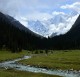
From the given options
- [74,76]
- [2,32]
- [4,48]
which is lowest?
[74,76]

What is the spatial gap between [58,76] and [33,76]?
6.04m

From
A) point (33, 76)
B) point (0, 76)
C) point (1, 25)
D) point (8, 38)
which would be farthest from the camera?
point (1, 25)

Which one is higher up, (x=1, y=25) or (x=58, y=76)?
(x=1, y=25)

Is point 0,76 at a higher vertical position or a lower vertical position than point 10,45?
lower

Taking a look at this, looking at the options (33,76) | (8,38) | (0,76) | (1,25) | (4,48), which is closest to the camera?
(0,76)

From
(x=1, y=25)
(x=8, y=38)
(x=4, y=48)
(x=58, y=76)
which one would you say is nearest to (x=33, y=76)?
(x=58, y=76)

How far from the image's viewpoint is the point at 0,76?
4609 centimetres

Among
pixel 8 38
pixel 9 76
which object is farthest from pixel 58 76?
pixel 8 38

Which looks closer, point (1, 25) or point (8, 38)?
point (8, 38)

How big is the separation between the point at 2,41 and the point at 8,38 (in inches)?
332

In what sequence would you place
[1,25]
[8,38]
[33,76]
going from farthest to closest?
[1,25] → [8,38] → [33,76]

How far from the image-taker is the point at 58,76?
177 feet

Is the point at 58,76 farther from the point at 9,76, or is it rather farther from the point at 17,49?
the point at 17,49

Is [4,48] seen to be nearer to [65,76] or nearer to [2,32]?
[2,32]
